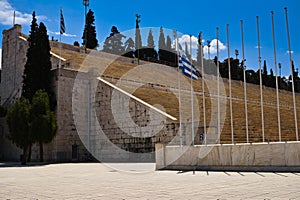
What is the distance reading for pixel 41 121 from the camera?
19.5m

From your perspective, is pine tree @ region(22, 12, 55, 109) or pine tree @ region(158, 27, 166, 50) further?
pine tree @ region(158, 27, 166, 50)

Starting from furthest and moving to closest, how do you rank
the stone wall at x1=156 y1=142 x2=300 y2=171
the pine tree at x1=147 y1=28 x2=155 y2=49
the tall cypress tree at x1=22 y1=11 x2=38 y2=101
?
the pine tree at x1=147 y1=28 x2=155 y2=49, the tall cypress tree at x1=22 y1=11 x2=38 y2=101, the stone wall at x1=156 y1=142 x2=300 y2=171

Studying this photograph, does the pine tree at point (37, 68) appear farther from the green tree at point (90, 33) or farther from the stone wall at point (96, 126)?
the green tree at point (90, 33)

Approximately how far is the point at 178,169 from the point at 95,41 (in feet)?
138

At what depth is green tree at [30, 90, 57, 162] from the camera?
19422 mm

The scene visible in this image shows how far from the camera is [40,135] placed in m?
19.4

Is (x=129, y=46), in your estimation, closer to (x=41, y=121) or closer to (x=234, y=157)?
(x=41, y=121)

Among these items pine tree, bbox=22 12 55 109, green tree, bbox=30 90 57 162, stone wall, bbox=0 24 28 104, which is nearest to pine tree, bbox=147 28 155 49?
stone wall, bbox=0 24 28 104

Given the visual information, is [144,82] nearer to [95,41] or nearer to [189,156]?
[189,156]

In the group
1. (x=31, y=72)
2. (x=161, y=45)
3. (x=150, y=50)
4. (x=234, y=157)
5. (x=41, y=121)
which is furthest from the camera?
(x=161, y=45)

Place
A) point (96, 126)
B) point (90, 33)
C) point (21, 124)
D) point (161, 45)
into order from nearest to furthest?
point (21, 124) < point (96, 126) < point (90, 33) < point (161, 45)

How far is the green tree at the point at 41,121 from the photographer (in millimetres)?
19422

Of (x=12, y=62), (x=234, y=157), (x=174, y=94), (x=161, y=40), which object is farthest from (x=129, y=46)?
(x=234, y=157)

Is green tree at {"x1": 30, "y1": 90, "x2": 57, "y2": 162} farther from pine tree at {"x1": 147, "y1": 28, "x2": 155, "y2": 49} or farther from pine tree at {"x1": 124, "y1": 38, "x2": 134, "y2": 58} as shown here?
pine tree at {"x1": 147, "y1": 28, "x2": 155, "y2": 49}
